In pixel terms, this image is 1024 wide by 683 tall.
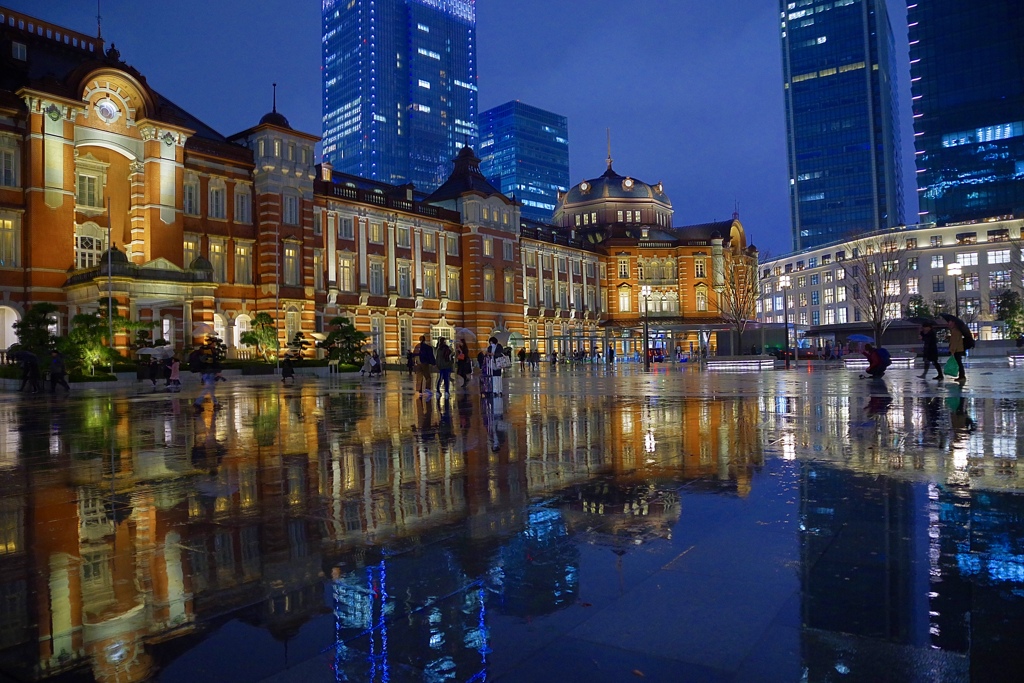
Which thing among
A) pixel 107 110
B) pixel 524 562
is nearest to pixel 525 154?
pixel 107 110

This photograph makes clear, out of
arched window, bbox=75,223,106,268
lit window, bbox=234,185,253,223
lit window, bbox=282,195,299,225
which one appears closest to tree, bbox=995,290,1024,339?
lit window, bbox=282,195,299,225

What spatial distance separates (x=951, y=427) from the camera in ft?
27.2

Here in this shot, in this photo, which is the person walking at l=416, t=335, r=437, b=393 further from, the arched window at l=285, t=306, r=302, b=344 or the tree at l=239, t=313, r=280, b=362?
the arched window at l=285, t=306, r=302, b=344

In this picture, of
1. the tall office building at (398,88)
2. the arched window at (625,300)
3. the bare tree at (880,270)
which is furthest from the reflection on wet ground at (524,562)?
the tall office building at (398,88)

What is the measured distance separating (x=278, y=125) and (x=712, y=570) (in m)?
43.4

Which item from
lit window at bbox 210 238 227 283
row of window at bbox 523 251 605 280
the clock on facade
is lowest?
lit window at bbox 210 238 227 283

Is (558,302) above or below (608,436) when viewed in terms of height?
above

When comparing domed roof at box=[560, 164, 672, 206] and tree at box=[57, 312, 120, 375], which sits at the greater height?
domed roof at box=[560, 164, 672, 206]

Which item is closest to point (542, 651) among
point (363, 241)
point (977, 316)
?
point (363, 241)

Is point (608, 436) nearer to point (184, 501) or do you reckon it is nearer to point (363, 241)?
point (184, 501)

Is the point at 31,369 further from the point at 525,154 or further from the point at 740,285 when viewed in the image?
the point at 525,154

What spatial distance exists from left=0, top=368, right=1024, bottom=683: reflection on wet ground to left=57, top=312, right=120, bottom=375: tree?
76.9 feet

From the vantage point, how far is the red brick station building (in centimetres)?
3206

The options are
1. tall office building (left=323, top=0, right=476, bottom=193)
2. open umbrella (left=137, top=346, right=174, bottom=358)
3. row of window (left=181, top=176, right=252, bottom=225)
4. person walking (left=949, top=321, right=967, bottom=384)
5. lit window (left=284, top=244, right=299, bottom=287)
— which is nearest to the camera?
person walking (left=949, top=321, right=967, bottom=384)
